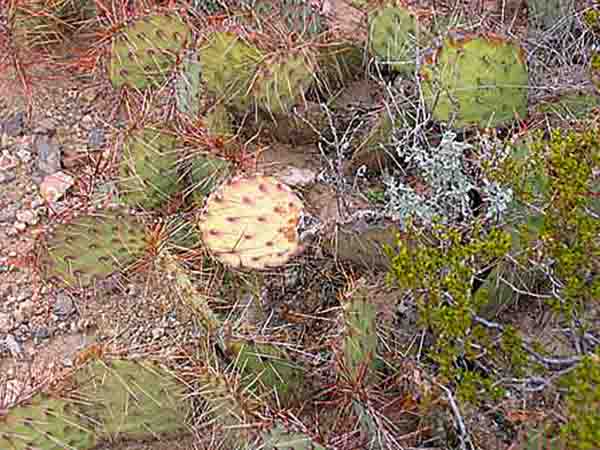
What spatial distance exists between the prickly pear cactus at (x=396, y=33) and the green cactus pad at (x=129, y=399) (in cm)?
123

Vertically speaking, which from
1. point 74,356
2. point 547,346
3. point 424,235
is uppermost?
point 424,235

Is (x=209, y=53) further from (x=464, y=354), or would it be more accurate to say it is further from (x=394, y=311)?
(x=464, y=354)

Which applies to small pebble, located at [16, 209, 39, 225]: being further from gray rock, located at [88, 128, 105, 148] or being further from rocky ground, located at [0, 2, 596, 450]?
gray rock, located at [88, 128, 105, 148]

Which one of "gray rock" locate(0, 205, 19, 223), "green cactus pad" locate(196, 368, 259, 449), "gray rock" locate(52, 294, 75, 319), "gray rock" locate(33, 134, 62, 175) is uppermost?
"green cactus pad" locate(196, 368, 259, 449)

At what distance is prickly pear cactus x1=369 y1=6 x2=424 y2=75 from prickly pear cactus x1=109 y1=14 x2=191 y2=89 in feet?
1.94

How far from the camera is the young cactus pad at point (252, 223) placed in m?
2.53

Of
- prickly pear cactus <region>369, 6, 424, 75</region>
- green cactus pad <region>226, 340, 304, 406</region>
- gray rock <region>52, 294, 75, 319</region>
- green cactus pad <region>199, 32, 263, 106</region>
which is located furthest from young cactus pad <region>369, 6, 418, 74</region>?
gray rock <region>52, 294, 75, 319</region>

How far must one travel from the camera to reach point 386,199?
2.94 meters

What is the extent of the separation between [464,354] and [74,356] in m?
1.08

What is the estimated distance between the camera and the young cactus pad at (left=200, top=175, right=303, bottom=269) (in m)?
2.53

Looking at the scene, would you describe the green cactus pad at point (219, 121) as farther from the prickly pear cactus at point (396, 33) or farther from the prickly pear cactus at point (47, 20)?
the prickly pear cactus at point (47, 20)

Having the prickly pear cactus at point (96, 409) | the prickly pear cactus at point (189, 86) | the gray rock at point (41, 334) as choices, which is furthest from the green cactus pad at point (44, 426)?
the prickly pear cactus at point (189, 86)

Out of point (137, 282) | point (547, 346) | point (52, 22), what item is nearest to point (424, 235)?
point (547, 346)

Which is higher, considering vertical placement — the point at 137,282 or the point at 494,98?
the point at 494,98
